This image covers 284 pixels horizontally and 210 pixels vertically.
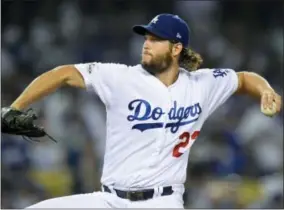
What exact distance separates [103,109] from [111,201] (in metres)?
5.16

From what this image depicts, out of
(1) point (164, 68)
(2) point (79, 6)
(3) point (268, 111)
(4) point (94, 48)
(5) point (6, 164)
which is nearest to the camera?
(3) point (268, 111)

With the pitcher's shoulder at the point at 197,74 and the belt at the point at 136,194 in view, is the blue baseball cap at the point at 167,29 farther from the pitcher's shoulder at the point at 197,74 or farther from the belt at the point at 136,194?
the belt at the point at 136,194

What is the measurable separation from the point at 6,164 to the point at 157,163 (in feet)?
14.7

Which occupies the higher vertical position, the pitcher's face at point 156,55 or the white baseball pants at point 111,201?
the pitcher's face at point 156,55

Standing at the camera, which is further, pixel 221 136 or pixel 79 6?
pixel 79 6

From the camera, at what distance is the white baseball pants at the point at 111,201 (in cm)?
493

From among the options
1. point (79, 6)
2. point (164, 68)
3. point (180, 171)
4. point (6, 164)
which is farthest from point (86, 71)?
point (79, 6)

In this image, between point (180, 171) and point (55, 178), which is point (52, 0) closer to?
point (55, 178)

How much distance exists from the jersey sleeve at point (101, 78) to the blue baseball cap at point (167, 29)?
0.33m

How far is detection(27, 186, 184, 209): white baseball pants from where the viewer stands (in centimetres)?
493

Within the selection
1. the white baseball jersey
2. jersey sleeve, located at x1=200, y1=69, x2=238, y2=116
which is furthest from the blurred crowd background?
the white baseball jersey

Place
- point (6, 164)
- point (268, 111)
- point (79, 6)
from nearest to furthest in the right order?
point (268, 111) < point (6, 164) < point (79, 6)

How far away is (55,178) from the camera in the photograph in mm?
9508

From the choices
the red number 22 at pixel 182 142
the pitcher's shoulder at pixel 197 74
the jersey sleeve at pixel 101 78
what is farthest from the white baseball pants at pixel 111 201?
the pitcher's shoulder at pixel 197 74
